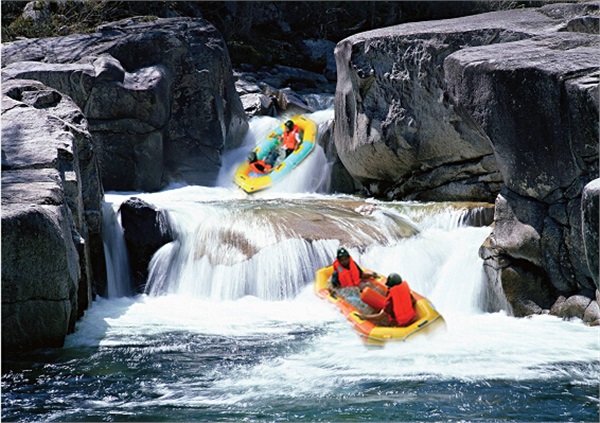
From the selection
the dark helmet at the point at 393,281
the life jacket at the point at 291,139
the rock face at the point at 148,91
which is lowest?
the dark helmet at the point at 393,281

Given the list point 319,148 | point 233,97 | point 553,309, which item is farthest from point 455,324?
point 233,97

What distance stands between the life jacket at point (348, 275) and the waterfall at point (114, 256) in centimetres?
294

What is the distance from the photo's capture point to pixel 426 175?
1295 centimetres

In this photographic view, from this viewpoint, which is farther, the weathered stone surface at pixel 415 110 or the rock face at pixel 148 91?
the rock face at pixel 148 91

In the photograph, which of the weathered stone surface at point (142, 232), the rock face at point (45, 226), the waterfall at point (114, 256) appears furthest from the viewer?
the weathered stone surface at point (142, 232)

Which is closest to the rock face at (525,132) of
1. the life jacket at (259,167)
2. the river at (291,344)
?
the river at (291,344)

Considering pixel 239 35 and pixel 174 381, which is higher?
pixel 239 35

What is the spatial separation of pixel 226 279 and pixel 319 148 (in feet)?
20.1

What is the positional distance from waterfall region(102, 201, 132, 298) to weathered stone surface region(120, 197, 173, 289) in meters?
0.09

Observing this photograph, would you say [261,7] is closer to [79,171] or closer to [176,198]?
[176,198]

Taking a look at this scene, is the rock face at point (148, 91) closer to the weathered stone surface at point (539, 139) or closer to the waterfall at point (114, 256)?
the waterfall at point (114, 256)

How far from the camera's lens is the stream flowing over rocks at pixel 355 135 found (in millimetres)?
7578

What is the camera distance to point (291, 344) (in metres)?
7.56

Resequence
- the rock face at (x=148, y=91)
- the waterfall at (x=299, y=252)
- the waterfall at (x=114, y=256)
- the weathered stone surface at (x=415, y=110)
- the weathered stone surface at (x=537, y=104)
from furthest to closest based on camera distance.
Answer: the rock face at (x=148, y=91) → the weathered stone surface at (x=415, y=110) → the waterfall at (x=114, y=256) → the waterfall at (x=299, y=252) → the weathered stone surface at (x=537, y=104)
